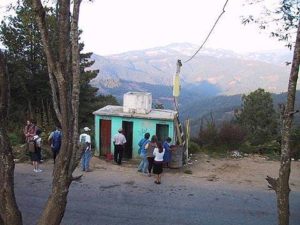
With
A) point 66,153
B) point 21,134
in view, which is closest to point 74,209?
point 66,153

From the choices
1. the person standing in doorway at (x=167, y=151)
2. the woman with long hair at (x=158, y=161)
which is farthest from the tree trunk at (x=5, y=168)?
the person standing in doorway at (x=167, y=151)

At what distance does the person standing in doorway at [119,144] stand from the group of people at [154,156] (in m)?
0.89

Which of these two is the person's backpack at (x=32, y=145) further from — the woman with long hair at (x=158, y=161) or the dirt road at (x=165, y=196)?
the woman with long hair at (x=158, y=161)

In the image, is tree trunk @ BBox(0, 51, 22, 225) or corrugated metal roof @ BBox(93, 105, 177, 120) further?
corrugated metal roof @ BBox(93, 105, 177, 120)

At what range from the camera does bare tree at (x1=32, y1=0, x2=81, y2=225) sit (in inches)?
240

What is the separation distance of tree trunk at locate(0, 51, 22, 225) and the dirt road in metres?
3.58

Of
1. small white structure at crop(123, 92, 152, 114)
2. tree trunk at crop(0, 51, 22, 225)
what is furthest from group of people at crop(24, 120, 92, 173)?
tree trunk at crop(0, 51, 22, 225)

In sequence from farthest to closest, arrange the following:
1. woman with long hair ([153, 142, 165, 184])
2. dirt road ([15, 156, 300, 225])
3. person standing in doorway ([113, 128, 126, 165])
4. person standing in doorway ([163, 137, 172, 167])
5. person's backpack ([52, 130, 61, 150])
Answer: person standing in doorway ([113, 128, 126, 165]) → person standing in doorway ([163, 137, 172, 167]) → person's backpack ([52, 130, 61, 150]) → woman with long hair ([153, 142, 165, 184]) → dirt road ([15, 156, 300, 225])

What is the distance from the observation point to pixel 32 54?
28.1 metres

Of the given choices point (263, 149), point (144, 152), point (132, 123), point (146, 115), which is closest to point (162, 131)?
point (146, 115)

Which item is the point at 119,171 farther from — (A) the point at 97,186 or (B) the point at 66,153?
(B) the point at 66,153

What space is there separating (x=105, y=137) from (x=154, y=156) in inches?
130

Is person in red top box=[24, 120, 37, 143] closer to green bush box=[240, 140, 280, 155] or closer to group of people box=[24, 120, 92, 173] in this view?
group of people box=[24, 120, 92, 173]

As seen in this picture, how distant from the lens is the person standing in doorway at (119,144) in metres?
15.3
